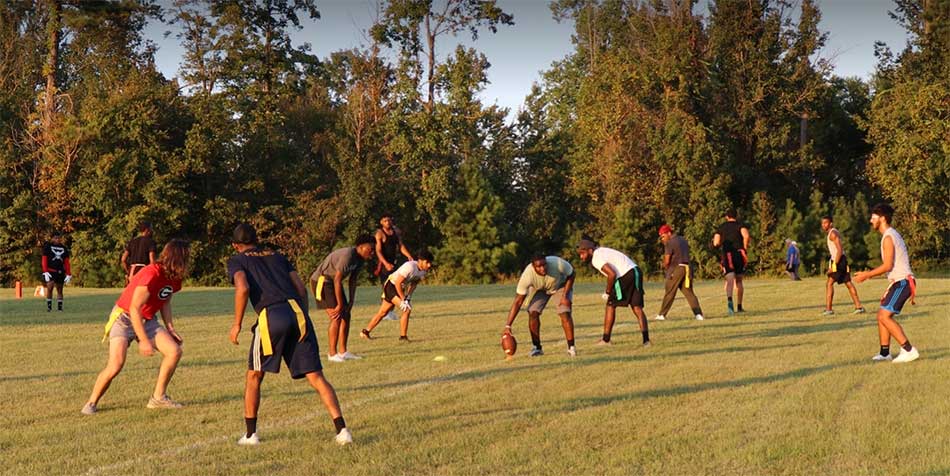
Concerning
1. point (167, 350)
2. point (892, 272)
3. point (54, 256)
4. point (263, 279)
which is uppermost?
point (54, 256)

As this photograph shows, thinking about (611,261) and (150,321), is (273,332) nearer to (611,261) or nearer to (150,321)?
(150,321)

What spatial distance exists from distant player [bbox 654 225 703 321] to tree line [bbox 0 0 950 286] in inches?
1068

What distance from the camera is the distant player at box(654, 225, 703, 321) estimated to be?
1886 cm

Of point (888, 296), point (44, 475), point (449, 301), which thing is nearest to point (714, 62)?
point (449, 301)

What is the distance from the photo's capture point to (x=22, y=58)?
52031mm

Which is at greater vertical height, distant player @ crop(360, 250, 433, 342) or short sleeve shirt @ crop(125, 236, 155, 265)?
short sleeve shirt @ crop(125, 236, 155, 265)

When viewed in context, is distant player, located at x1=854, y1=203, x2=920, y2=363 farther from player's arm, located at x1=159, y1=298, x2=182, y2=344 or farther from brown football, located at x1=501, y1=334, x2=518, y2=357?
player's arm, located at x1=159, y1=298, x2=182, y2=344

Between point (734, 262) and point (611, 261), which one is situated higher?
point (611, 261)

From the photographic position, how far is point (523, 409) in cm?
953

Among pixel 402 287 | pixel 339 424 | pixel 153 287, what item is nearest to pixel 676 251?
pixel 402 287

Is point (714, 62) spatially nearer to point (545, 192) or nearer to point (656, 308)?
point (545, 192)

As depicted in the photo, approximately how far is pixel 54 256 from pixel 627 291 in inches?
614

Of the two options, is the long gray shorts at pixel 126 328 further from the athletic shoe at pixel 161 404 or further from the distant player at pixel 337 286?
the distant player at pixel 337 286

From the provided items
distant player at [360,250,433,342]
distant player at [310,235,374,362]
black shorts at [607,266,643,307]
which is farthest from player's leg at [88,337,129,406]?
black shorts at [607,266,643,307]
